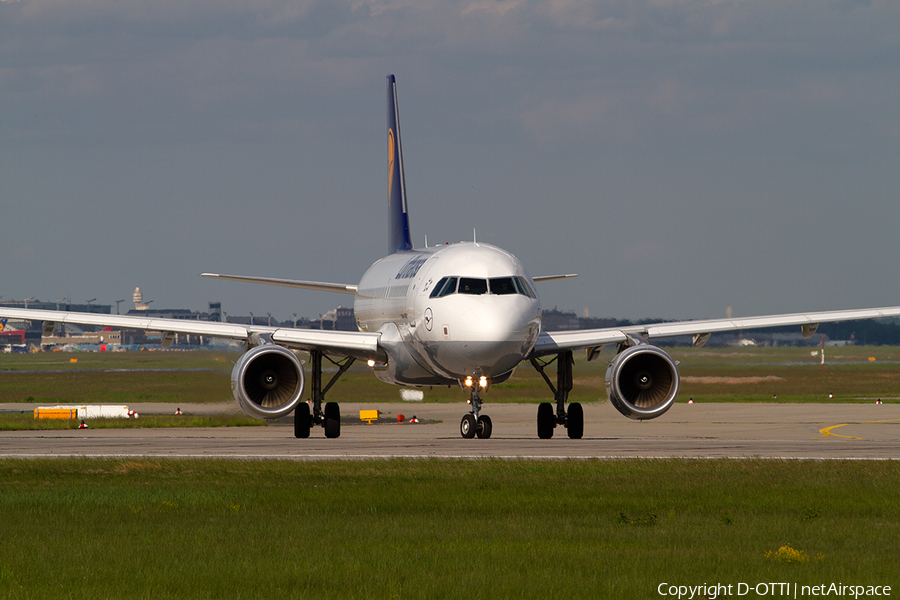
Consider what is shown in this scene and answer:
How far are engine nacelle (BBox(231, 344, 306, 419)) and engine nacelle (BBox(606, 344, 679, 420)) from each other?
7.71m

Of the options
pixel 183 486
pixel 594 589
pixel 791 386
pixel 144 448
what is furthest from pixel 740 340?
pixel 594 589

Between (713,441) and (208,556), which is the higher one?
(713,441)

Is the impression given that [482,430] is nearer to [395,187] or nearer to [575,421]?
[575,421]

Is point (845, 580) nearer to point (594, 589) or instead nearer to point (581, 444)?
point (594, 589)

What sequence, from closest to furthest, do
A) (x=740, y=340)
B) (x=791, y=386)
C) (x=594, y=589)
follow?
(x=594, y=589), (x=791, y=386), (x=740, y=340)

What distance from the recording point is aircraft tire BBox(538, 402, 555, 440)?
108ft

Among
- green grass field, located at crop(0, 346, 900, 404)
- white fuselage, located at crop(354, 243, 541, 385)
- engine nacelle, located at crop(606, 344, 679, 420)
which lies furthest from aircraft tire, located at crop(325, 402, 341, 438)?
green grass field, located at crop(0, 346, 900, 404)

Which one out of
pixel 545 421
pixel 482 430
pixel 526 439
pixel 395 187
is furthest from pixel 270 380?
pixel 395 187

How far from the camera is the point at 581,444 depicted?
3000 cm

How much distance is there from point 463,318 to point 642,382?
5.31 m

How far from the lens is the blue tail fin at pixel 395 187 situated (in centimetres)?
4466

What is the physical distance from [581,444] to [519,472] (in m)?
9.16

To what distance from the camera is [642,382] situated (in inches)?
1248

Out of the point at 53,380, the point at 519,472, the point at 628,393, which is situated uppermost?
the point at 53,380
